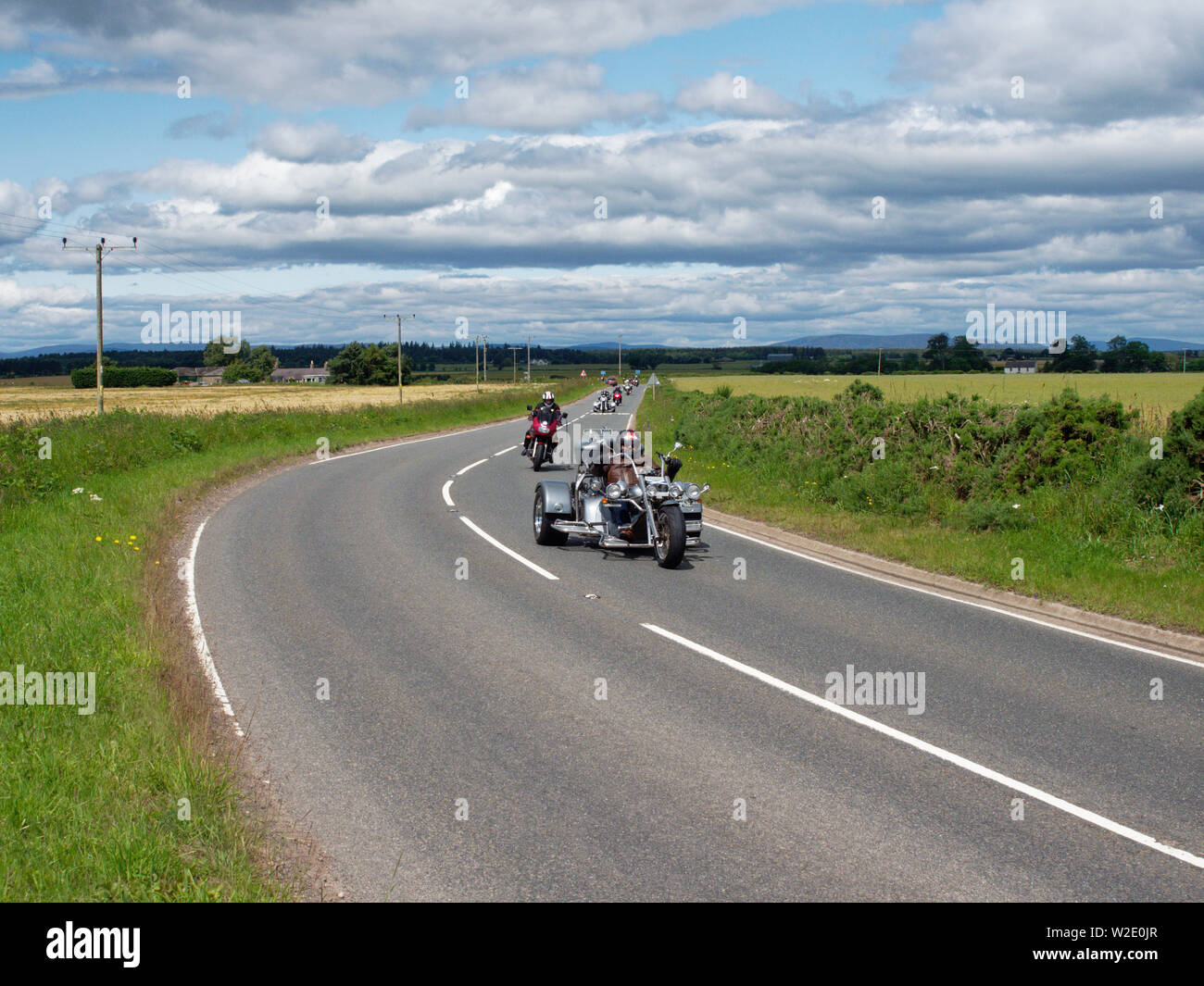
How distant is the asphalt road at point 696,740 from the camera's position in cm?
506

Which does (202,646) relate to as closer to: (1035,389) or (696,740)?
(696,740)

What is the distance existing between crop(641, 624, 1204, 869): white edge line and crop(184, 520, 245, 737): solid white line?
155 inches

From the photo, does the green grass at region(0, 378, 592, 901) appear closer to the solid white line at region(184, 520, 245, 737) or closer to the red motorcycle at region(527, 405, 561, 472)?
the solid white line at region(184, 520, 245, 737)

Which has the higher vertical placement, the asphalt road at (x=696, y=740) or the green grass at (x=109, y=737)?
the green grass at (x=109, y=737)

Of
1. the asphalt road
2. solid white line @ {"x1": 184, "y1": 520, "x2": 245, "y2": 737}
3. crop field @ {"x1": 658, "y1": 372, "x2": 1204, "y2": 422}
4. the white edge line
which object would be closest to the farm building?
crop field @ {"x1": 658, "y1": 372, "x2": 1204, "y2": 422}

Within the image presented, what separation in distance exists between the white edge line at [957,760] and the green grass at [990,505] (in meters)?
4.50

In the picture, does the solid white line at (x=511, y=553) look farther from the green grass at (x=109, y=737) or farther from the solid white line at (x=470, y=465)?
the solid white line at (x=470, y=465)

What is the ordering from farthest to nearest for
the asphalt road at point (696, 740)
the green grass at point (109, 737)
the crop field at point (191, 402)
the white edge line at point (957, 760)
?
the crop field at point (191, 402) < the white edge line at point (957, 760) < the asphalt road at point (696, 740) < the green grass at point (109, 737)

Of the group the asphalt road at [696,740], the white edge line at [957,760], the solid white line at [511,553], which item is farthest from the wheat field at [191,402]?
the white edge line at [957,760]

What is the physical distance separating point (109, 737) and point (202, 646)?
301cm

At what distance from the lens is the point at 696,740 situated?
6.93m

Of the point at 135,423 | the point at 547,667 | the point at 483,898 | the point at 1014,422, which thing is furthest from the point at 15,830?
the point at 135,423

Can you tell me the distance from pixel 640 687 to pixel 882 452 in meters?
12.2

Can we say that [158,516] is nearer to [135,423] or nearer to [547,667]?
[547,667]
